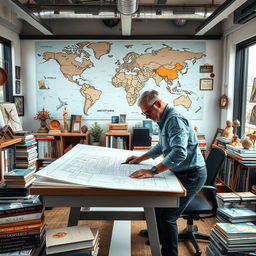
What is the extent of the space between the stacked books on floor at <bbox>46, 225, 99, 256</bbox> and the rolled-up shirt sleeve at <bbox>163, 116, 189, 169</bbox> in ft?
2.05

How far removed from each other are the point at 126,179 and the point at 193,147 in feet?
2.38

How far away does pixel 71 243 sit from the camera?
133cm

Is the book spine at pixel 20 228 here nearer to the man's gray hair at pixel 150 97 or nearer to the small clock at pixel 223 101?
the man's gray hair at pixel 150 97

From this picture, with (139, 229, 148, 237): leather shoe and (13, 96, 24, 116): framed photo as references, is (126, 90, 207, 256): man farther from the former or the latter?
(13, 96, 24, 116): framed photo

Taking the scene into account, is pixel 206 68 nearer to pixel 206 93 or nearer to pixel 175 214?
pixel 206 93

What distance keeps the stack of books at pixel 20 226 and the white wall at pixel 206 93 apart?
293 cm

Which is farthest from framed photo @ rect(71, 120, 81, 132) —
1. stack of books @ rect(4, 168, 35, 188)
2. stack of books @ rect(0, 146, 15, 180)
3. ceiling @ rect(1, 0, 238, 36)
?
stack of books @ rect(4, 168, 35, 188)

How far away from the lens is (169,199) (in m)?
1.37

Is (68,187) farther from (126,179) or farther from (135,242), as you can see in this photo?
(135,242)

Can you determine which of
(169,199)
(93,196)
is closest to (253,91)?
(169,199)

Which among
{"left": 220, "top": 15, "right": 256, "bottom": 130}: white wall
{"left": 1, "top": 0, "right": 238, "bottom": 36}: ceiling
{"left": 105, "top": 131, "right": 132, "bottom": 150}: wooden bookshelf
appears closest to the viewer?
{"left": 1, "top": 0, "right": 238, "bottom": 36}: ceiling

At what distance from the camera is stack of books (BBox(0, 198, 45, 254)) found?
144 cm

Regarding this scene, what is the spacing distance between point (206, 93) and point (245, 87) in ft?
2.14

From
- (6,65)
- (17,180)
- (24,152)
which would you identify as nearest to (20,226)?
(17,180)
